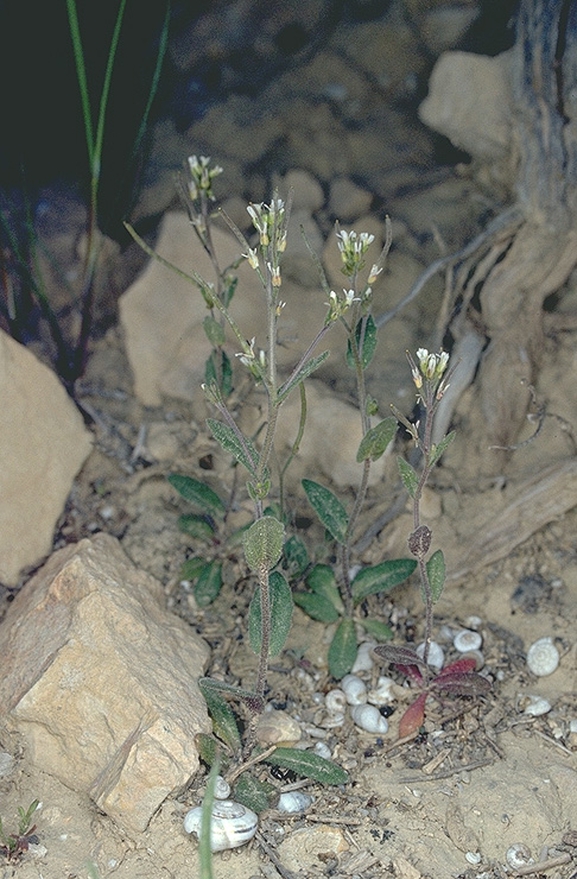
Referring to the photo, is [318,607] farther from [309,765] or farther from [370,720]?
[309,765]

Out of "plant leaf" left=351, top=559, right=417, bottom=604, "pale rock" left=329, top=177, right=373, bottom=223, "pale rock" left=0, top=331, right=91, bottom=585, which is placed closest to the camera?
"plant leaf" left=351, top=559, right=417, bottom=604

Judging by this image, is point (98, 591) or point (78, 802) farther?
point (98, 591)

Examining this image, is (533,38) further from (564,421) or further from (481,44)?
(564,421)

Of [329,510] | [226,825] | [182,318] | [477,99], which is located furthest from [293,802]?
[477,99]

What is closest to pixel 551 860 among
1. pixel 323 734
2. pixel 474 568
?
pixel 323 734

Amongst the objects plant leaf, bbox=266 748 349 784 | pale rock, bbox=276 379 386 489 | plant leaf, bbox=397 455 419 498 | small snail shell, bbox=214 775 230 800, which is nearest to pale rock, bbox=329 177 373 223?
pale rock, bbox=276 379 386 489

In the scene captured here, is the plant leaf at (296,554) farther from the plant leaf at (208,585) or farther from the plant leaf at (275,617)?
the plant leaf at (275,617)

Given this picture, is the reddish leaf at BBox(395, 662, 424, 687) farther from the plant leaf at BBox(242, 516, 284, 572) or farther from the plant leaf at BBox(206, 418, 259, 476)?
the plant leaf at BBox(206, 418, 259, 476)
